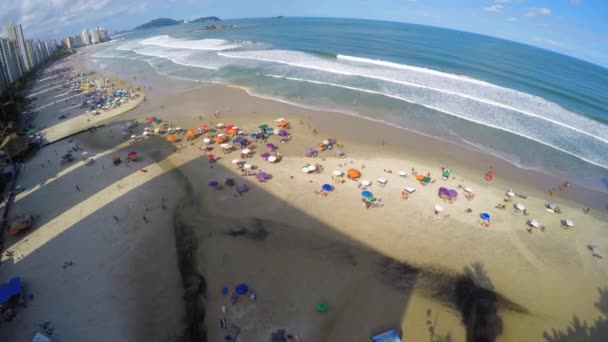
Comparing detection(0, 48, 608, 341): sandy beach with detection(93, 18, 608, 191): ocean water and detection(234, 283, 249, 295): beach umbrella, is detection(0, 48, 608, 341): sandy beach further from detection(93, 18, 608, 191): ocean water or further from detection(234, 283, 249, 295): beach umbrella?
detection(93, 18, 608, 191): ocean water

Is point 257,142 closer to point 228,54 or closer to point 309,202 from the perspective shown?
point 309,202

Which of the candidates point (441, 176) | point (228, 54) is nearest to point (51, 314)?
point (441, 176)

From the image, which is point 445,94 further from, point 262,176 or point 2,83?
point 2,83

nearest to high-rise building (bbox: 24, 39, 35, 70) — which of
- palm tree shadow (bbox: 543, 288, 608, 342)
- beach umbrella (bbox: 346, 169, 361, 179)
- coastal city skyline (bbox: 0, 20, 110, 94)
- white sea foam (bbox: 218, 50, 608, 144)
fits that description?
coastal city skyline (bbox: 0, 20, 110, 94)

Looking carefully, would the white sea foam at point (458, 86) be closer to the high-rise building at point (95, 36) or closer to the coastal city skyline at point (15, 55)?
the coastal city skyline at point (15, 55)

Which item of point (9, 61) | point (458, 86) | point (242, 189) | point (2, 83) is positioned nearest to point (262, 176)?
point (242, 189)

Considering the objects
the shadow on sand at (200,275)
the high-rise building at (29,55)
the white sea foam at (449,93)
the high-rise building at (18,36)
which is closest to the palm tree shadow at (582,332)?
the shadow on sand at (200,275)

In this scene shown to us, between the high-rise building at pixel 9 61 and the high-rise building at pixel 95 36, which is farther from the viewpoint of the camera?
the high-rise building at pixel 95 36
